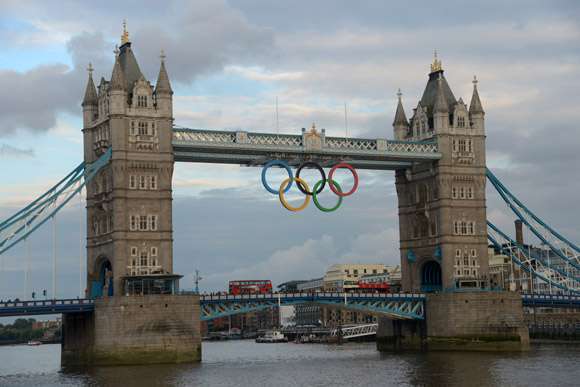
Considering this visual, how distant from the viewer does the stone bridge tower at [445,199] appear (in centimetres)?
12862

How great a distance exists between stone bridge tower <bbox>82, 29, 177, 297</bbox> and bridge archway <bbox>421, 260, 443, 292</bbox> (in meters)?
36.7

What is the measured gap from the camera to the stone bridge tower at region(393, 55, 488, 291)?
422 ft

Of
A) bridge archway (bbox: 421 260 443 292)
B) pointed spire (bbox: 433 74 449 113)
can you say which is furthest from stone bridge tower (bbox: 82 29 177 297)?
bridge archway (bbox: 421 260 443 292)

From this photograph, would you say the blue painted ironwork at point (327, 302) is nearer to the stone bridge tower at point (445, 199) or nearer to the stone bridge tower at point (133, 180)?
the stone bridge tower at point (445, 199)

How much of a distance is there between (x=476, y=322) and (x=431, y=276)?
1332 centimetres

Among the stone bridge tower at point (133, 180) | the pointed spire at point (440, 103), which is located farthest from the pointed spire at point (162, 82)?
the pointed spire at point (440, 103)

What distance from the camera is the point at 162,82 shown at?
11388 centimetres

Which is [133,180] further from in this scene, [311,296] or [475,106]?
[475,106]

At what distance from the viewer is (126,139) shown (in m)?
111

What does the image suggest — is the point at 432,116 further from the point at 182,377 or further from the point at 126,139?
the point at 182,377

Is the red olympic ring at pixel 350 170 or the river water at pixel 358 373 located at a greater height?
the red olympic ring at pixel 350 170

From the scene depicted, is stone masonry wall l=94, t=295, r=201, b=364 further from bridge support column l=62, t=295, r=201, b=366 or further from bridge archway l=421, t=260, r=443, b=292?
bridge archway l=421, t=260, r=443, b=292

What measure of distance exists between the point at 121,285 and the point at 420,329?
39.4m

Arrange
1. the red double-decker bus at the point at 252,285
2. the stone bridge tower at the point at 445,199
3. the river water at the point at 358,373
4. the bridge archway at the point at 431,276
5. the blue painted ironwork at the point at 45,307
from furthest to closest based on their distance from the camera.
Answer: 1. the bridge archway at the point at 431,276
2. the red double-decker bus at the point at 252,285
3. the stone bridge tower at the point at 445,199
4. the blue painted ironwork at the point at 45,307
5. the river water at the point at 358,373
